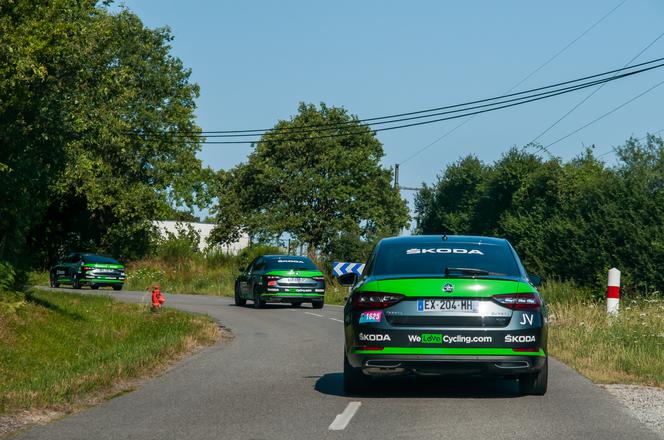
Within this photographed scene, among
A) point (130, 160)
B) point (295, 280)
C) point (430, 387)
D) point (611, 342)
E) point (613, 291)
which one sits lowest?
point (430, 387)

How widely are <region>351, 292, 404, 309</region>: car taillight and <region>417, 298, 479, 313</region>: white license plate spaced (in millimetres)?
238

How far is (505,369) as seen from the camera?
10500 millimetres

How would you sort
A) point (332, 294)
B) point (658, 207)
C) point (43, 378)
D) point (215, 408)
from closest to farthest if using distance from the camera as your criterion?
point (215, 408), point (43, 378), point (658, 207), point (332, 294)

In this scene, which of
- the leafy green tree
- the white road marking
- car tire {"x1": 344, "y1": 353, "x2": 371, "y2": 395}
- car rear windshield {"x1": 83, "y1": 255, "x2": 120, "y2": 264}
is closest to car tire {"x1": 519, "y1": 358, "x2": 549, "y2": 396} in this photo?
car tire {"x1": 344, "y1": 353, "x2": 371, "y2": 395}

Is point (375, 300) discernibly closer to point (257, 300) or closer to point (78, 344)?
point (78, 344)

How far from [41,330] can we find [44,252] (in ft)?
126

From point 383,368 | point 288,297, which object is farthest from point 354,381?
point 288,297

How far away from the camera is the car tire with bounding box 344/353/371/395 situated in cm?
1130

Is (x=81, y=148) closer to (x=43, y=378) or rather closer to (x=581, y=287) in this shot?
(x=581, y=287)

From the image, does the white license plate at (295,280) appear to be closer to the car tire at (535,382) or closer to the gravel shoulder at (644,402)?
the gravel shoulder at (644,402)

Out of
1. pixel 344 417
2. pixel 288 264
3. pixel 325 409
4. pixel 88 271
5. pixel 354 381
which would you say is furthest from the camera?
pixel 88 271

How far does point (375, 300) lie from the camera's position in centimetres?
1074

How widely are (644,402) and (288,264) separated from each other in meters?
20.6

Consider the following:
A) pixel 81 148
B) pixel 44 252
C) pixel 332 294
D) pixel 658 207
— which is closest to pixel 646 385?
pixel 658 207
